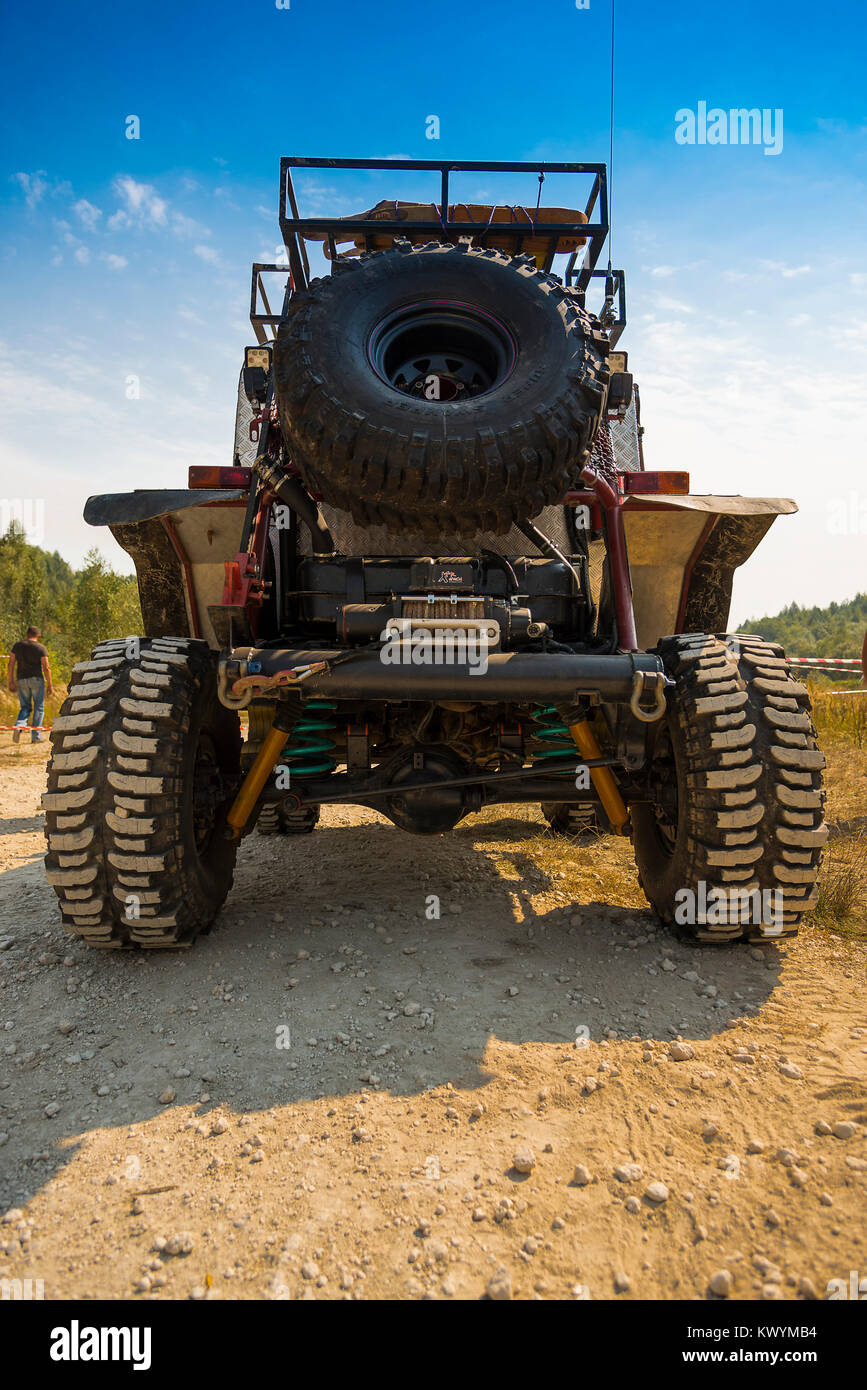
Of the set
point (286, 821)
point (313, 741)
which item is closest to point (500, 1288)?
point (313, 741)

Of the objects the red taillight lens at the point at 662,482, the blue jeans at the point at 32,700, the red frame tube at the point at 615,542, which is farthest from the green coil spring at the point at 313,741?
the blue jeans at the point at 32,700

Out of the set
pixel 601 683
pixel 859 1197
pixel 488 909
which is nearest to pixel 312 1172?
pixel 859 1197

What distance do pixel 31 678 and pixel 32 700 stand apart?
0.36m

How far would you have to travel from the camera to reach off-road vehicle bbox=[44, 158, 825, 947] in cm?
297

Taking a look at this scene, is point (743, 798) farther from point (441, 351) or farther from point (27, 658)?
point (27, 658)

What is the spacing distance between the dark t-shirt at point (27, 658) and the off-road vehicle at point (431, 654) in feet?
27.4

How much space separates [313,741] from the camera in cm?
387

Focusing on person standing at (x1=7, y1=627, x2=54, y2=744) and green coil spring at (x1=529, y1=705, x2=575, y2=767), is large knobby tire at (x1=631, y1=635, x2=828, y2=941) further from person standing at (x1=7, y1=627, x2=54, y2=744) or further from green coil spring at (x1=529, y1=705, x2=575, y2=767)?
person standing at (x1=7, y1=627, x2=54, y2=744)

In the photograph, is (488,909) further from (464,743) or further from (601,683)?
(601,683)

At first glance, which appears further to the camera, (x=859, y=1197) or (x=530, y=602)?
(x=530, y=602)

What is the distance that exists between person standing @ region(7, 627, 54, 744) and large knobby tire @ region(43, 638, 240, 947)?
356 inches
